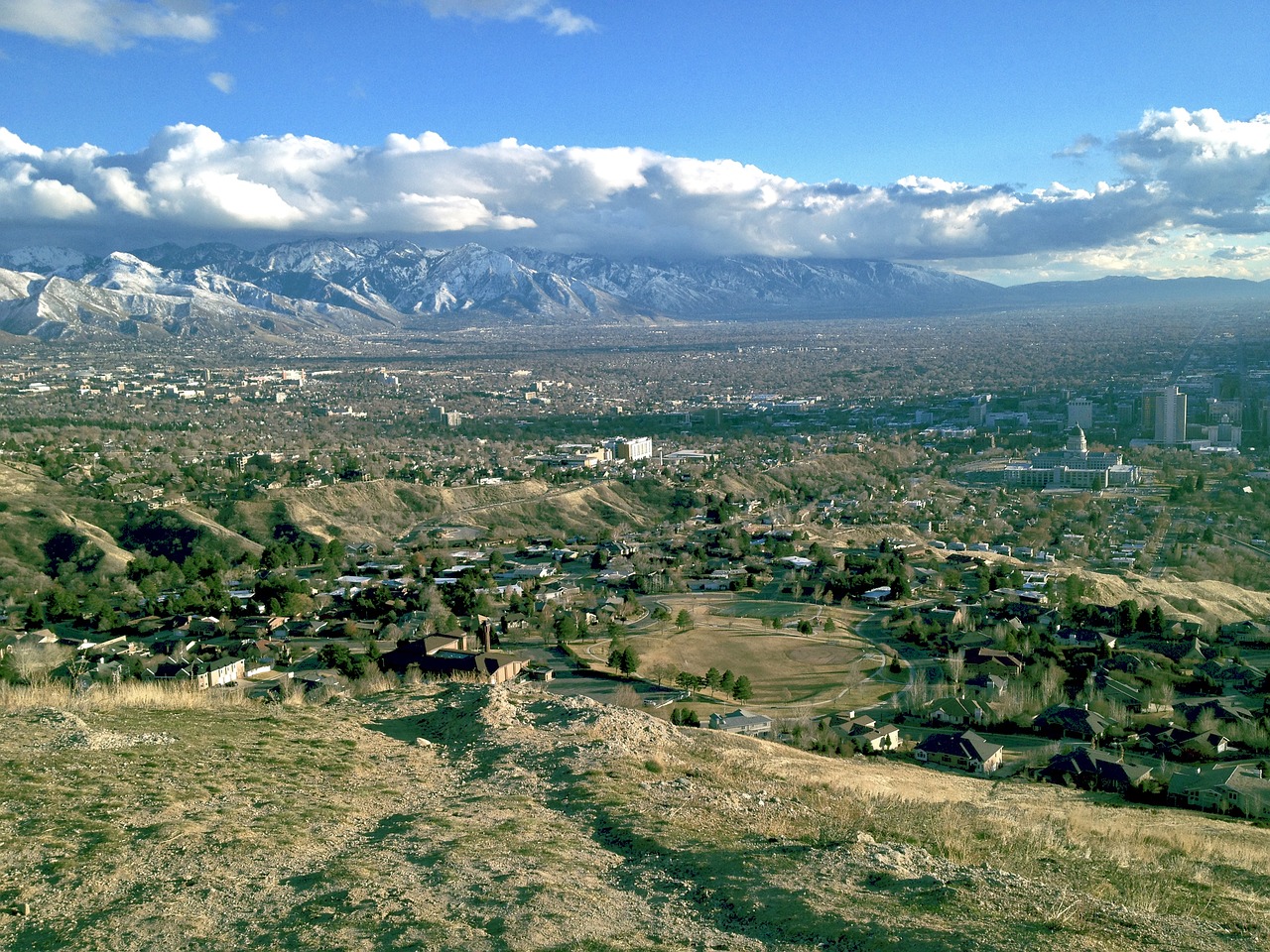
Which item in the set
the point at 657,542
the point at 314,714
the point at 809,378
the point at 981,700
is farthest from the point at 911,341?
the point at 314,714

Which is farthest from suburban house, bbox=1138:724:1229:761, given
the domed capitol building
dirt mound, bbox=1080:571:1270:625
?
the domed capitol building

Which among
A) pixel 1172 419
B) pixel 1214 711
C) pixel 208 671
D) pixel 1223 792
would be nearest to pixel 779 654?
A: pixel 1214 711

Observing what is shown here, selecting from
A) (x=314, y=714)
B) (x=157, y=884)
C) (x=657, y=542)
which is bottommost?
(x=657, y=542)

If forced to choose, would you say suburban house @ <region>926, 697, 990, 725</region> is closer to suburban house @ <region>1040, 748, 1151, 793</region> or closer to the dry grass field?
the dry grass field

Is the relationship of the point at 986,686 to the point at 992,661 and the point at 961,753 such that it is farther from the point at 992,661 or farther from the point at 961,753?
the point at 961,753

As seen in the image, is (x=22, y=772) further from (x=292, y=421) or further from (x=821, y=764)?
(x=292, y=421)

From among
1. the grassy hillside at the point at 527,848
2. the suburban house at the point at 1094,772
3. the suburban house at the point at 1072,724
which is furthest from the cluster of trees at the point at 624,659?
the grassy hillside at the point at 527,848
